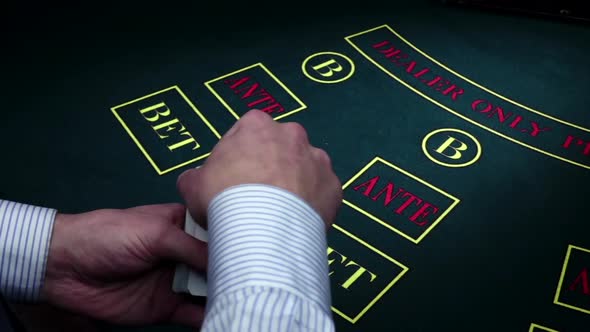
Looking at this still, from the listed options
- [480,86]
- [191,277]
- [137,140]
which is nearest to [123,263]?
[191,277]

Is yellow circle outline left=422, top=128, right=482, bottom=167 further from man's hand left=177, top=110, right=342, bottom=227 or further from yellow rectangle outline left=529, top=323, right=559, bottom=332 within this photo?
man's hand left=177, top=110, right=342, bottom=227

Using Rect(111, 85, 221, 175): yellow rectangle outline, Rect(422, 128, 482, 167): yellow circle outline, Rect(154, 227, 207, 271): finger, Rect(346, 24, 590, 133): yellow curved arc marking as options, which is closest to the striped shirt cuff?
Rect(154, 227, 207, 271): finger

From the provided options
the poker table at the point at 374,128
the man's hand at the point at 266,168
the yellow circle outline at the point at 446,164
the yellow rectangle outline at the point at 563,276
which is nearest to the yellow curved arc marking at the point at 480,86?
the poker table at the point at 374,128

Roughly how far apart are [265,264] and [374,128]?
4.42 ft

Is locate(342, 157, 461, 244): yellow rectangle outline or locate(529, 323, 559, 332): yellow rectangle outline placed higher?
locate(342, 157, 461, 244): yellow rectangle outline

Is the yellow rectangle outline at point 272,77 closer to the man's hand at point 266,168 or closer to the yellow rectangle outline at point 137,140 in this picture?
the yellow rectangle outline at point 137,140

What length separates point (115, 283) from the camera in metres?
1.20

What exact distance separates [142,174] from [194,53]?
0.75m

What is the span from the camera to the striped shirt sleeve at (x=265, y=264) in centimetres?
75

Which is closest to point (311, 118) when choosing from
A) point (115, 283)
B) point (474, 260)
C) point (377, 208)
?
point (377, 208)

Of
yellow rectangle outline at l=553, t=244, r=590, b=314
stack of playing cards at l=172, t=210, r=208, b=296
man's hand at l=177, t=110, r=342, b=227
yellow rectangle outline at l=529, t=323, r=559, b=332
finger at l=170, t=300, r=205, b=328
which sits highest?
man's hand at l=177, t=110, r=342, b=227

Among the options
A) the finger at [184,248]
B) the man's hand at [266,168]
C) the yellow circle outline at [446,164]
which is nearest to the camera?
the man's hand at [266,168]

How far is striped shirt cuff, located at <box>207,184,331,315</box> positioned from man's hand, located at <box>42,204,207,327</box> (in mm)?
256

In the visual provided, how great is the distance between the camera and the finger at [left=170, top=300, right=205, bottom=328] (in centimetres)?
122
